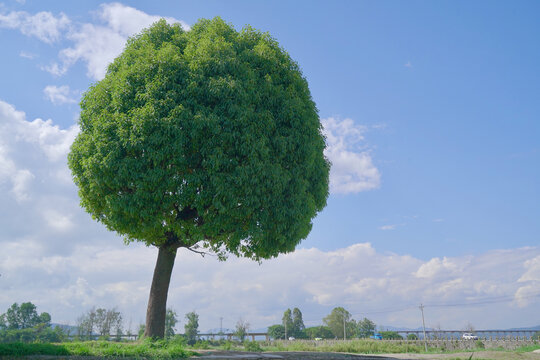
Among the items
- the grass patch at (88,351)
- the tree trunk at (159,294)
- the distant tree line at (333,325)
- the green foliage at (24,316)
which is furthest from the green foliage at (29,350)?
the distant tree line at (333,325)

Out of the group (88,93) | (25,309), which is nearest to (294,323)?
(25,309)

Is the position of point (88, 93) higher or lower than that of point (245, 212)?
higher

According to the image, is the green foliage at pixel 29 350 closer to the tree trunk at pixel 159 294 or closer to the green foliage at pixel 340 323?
the tree trunk at pixel 159 294

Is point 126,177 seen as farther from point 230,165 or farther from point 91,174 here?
point 230,165

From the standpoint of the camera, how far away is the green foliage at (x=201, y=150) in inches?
511

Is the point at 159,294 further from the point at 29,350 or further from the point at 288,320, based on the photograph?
the point at 288,320

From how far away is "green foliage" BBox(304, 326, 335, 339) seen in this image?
248ft

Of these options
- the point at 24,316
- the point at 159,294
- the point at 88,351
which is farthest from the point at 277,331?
the point at 88,351

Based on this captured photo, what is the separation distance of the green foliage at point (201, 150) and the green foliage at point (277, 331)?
67902 mm

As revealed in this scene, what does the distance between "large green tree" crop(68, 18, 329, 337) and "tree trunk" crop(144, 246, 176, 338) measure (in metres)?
0.04

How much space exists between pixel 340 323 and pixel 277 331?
1413cm

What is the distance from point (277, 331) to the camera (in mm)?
80000

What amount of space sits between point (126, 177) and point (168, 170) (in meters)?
1.36

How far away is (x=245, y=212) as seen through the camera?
13.4m
